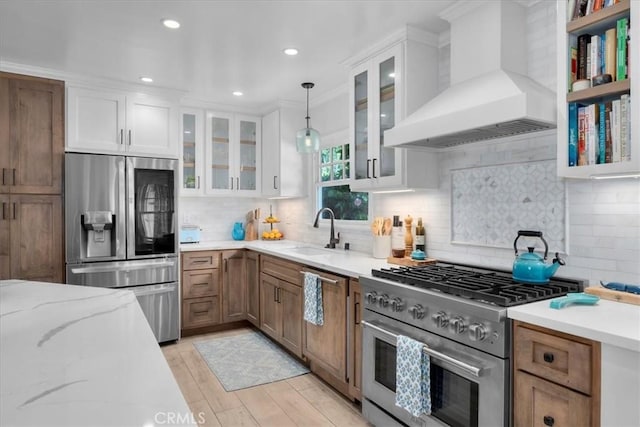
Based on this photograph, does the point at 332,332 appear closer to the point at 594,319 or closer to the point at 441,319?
the point at 441,319

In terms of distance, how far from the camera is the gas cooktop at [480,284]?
5.74ft

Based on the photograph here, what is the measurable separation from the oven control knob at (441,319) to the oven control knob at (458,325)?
0.04 meters

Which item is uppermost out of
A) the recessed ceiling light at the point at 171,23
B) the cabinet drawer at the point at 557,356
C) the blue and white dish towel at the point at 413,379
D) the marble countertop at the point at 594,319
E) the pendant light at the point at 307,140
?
the recessed ceiling light at the point at 171,23

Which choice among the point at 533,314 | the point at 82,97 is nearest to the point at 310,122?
the point at 82,97

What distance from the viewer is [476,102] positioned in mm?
1994

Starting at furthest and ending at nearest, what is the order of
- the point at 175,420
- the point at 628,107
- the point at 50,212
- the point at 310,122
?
the point at 310,122 < the point at 50,212 < the point at 628,107 < the point at 175,420

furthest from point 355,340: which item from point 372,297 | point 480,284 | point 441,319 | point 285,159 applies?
point 285,159

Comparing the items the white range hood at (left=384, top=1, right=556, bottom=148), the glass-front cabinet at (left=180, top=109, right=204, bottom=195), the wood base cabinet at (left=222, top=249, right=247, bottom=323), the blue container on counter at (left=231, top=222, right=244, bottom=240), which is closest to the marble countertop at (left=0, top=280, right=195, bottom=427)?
the white range hood at (left=384, top=1, right=556, bottom=148)

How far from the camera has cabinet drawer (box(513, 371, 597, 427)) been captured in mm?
1412

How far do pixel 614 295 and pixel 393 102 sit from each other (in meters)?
1.75

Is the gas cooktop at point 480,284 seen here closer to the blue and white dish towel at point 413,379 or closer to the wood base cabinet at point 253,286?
the blue and white dish towel at point 413,379

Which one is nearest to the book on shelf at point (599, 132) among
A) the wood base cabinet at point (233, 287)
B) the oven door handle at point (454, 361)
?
the oven door handle at point (454, 361)

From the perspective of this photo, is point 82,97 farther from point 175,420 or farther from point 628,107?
point 628,107

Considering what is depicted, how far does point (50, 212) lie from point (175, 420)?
11.2 ft
